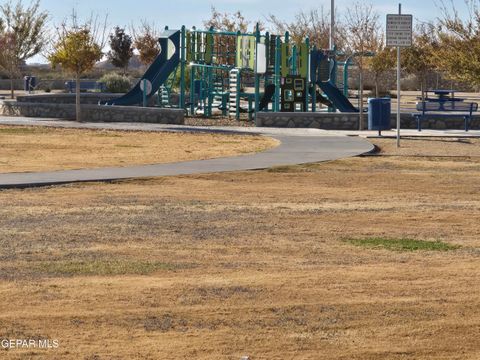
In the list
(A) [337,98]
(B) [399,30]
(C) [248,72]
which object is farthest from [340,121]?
(B) [399,30]

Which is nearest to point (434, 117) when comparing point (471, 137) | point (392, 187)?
point (471, 137)

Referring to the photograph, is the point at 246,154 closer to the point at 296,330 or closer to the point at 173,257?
the point at 173,257

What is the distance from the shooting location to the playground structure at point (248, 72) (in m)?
40.2

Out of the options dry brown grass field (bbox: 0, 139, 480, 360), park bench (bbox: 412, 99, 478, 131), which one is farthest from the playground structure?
dry brown grass field (bbox: 0, 139, 480, 360)

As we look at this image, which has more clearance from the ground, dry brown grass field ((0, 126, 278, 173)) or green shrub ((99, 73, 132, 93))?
green shrub ((99, 73, 132, 93))

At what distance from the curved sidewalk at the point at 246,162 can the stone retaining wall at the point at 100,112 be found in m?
3.27

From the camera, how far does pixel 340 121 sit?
36781 millimetres

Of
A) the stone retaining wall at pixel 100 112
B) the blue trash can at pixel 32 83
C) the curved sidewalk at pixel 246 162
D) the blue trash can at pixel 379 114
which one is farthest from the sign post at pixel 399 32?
the blue trash can at pixel 32 83

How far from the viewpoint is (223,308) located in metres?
10.7

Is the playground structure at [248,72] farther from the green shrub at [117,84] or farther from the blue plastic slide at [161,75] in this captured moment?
the green shrub at [117,84]

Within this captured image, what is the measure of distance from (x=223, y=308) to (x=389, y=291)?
1687 millimetres

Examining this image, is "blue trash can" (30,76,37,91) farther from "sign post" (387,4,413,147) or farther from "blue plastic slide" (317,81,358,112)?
"sign post" (387,4,413,147)

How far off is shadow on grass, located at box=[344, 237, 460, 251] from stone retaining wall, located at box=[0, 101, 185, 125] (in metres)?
23.9

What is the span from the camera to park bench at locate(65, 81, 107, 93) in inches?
2344
